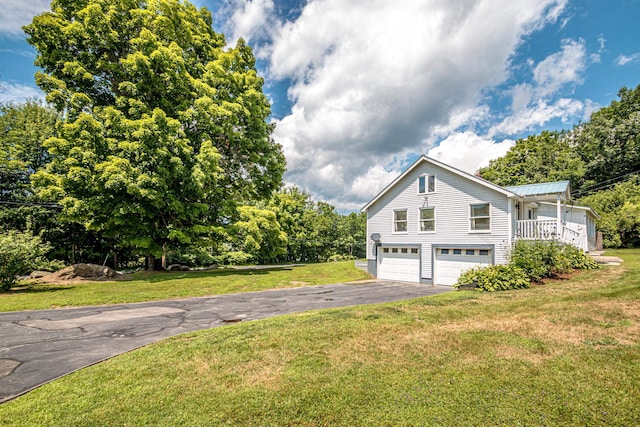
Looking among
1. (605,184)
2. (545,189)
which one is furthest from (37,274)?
(605,184)

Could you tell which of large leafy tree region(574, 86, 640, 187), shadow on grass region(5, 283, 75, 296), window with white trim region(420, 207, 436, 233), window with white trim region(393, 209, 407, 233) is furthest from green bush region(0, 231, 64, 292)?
large leafy tree region(574, 86, 640, 187)

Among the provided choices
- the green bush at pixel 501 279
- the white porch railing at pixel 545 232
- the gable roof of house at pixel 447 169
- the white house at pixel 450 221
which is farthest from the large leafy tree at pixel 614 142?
the green bush at pixel 501 279

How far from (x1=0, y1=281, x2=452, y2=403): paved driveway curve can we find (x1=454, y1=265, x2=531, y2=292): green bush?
12.1ft

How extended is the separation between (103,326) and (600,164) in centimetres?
4888

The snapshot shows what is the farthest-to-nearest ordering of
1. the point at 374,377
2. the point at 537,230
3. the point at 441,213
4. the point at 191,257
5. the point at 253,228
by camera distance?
the point at 191,257 → the point at 253,228 → the point at 441,213 → the point at 537,230 → the point at 374,377

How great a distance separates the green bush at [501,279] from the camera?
11.7 metres

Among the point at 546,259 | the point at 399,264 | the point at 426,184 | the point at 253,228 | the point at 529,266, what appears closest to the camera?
the point at 529,266

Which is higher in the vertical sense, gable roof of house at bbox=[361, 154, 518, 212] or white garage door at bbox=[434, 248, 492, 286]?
gable roof of house at bbox=[361, 154, 518, 212]

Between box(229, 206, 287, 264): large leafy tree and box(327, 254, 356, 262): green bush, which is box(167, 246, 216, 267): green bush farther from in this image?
box(327, 254, 356, 262): green bush

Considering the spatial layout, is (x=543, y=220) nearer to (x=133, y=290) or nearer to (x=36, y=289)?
(x=133, y=290)

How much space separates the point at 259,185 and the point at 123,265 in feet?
52.3

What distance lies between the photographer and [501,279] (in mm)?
12133

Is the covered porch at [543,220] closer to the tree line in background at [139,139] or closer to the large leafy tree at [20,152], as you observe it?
the tree line in background at [139,139]

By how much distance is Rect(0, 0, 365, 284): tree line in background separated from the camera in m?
17.4
